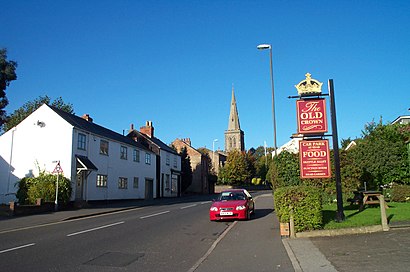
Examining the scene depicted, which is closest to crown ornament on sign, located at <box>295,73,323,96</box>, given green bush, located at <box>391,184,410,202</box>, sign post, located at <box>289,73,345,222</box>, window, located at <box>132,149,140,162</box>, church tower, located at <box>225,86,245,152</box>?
sign post, located at <box>289,73,345,222</box>

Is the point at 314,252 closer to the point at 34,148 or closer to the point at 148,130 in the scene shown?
the point at 34,148

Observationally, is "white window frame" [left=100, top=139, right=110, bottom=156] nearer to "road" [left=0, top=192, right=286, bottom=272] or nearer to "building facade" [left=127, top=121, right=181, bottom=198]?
"building facade" [left=127, top=121, right=181, bottom=198]

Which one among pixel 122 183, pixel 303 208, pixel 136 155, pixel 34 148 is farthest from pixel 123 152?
pixel 303 208

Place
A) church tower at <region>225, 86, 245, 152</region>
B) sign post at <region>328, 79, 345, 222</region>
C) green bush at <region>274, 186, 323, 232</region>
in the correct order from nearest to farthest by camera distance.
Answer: green bush at <region>274, 186, 323, 232</region>
sign post at <region>328, 79, 345, 222</region>
church tower at <region>225, 86, 245, 152</region>

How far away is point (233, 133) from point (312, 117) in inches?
4262

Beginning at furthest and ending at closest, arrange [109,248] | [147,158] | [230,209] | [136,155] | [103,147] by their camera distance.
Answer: [147,158]
[136,155]
[103,147]
[230,209]
[109,248]

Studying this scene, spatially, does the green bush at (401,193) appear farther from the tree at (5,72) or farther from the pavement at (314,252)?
the tree at (5,72)

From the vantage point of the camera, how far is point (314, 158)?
13.0 m

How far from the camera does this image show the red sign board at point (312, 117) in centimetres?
1287

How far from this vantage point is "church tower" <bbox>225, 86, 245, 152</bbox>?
120 metres

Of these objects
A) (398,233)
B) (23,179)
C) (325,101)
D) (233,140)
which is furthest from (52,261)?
(233,140)

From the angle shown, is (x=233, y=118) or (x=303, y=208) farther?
(x=233, y=118)

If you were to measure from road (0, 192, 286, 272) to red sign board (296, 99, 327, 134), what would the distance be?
4936 mm

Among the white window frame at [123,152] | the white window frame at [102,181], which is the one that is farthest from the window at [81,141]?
the white window frame at [123,152]
